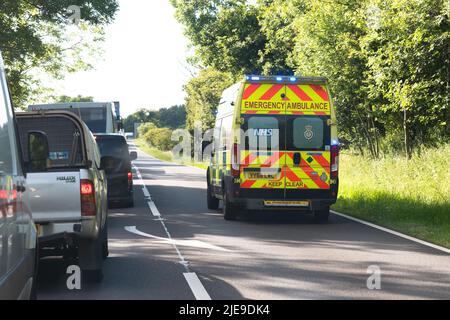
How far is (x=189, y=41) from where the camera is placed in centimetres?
4119

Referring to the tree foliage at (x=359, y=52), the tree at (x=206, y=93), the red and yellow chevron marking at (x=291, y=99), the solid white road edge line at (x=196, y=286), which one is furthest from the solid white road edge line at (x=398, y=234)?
the tree at (x=206, y=93)

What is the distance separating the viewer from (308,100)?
14711mm

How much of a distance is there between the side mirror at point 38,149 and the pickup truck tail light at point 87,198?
2.21 m

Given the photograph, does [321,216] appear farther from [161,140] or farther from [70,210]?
[161,140]

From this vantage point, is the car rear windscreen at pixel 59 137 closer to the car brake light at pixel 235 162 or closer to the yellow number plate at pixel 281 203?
the car brake light at pixel 235 162

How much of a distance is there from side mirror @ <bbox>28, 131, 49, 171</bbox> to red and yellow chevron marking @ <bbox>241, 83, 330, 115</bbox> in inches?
369

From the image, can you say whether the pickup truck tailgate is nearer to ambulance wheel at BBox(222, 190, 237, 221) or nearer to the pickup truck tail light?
the pickup truck tail light

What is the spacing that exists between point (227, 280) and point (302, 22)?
1872cm

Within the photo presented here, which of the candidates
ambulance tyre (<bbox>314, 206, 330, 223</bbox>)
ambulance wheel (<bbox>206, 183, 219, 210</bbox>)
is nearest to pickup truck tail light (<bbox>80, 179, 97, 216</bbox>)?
ambulance tyre (<bbox>314, 206, 330, 223</bbox>)

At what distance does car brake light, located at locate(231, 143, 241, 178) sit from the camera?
575 inches

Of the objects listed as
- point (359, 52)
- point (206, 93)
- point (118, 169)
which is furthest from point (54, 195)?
point (206, 93)

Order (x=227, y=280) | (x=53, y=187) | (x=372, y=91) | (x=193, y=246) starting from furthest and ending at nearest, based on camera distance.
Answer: (x=372, y=91), (x=193, y=246), (x=227, y=280), (x=53, y=187)
